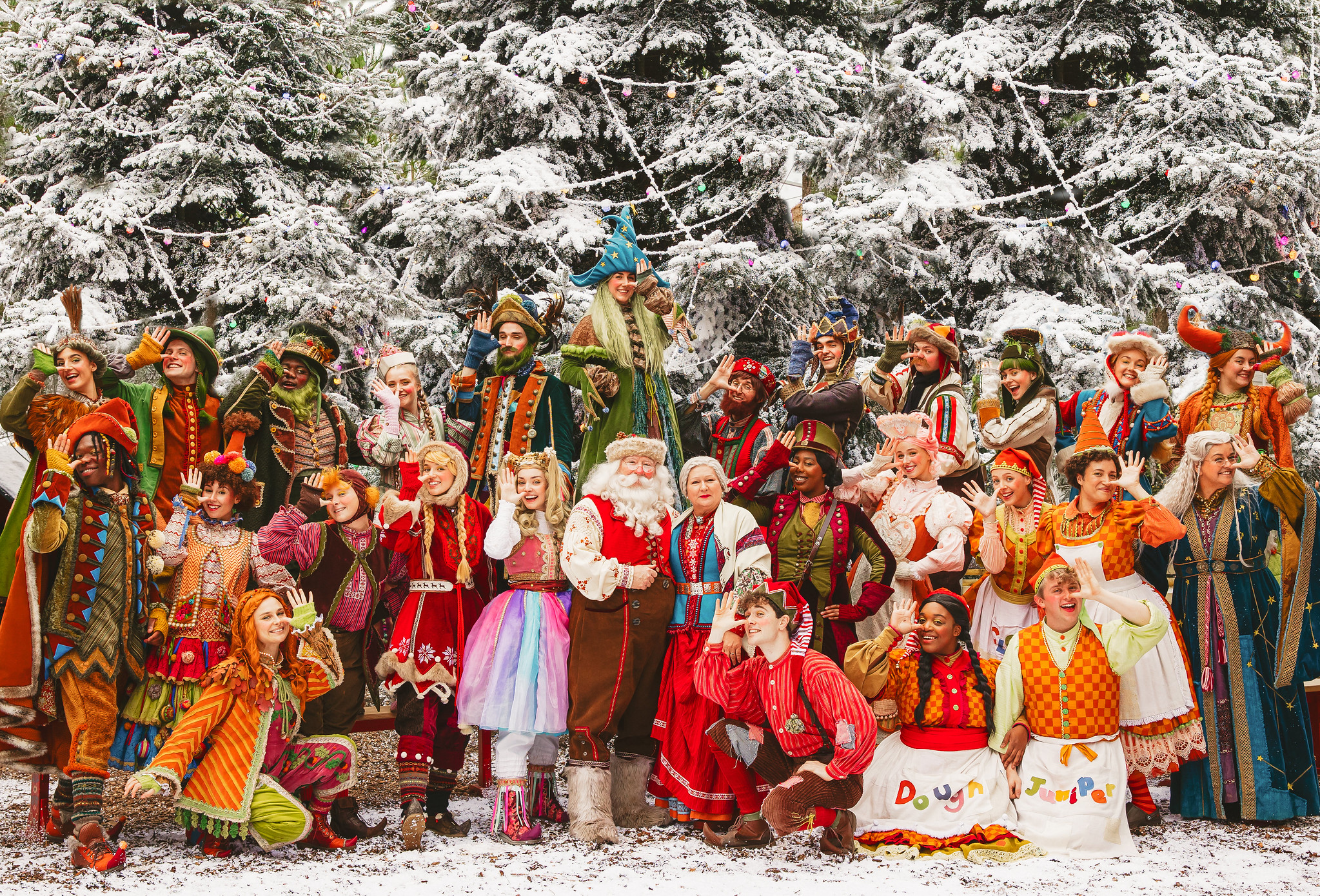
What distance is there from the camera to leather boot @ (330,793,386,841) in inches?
198

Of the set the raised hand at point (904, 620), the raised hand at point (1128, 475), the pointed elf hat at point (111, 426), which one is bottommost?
the raised hand at point (904, 620)

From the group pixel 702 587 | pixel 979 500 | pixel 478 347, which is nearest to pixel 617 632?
pixel 702 587

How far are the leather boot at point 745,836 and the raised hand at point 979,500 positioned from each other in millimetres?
1852

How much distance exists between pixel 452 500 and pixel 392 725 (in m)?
2.27

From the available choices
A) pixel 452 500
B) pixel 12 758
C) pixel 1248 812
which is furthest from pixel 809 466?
pixel 12 758

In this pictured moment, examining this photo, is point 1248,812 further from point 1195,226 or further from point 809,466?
point 1195,226

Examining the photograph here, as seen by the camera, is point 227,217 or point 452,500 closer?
point 452,500

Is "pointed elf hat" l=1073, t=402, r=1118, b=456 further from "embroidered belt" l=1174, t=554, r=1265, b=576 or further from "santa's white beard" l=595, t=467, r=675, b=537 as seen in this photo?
"santa's white beard" l=595, t=467, r=675, b=537

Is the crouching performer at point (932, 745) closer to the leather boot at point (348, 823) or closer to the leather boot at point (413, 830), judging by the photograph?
the leather boot at point (413, 830)

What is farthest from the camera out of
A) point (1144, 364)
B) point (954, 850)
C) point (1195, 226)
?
point (1195, 226)

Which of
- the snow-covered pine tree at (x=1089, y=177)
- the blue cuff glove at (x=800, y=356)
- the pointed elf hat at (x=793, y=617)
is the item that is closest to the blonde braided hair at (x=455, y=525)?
the pointed elf hat at (x=793, y=617)

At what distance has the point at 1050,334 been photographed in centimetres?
852

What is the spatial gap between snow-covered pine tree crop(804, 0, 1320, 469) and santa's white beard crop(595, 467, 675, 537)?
12.9ft

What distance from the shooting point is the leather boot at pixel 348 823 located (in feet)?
16.5
